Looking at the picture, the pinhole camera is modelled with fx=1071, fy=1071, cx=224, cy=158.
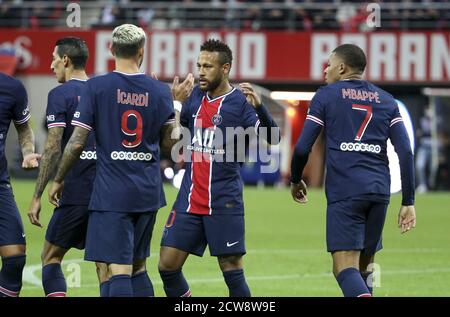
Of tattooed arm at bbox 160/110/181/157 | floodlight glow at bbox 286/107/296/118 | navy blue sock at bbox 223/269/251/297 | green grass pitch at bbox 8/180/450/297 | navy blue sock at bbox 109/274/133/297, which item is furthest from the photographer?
floodlight glow at bbox 286/107/296/118

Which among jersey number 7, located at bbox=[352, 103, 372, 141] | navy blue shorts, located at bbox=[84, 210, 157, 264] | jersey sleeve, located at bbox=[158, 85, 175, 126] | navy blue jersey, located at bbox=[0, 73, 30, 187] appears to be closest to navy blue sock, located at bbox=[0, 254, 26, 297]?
navy blue jersey, located at bbox=[0, 73, 30, 187]

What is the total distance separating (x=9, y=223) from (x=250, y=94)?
94.1 inches

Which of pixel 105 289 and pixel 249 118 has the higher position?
pixel 249 118

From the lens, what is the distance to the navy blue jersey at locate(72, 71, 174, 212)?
26.8 ft

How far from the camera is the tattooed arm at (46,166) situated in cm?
867

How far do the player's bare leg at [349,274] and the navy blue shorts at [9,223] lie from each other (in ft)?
9.01

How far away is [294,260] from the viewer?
1559 cm

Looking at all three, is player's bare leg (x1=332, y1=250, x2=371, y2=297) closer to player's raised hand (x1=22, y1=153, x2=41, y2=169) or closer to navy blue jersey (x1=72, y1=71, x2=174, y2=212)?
navy blue jersey (x1=72, y1=71, x2=174, y2=212)

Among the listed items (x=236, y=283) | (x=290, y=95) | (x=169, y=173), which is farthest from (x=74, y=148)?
(x=290, y=95)

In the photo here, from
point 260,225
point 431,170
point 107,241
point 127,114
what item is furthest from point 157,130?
point 431,170

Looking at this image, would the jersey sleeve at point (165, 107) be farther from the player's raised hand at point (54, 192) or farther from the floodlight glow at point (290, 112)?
the floodlight glow at point (290, 112)

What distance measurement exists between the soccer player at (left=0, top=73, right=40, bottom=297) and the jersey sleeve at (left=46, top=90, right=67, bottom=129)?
240 millimetres

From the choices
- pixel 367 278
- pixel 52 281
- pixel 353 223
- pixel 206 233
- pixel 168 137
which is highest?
pixel 168 137

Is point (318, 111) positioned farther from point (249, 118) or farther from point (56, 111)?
point (56, 111)
